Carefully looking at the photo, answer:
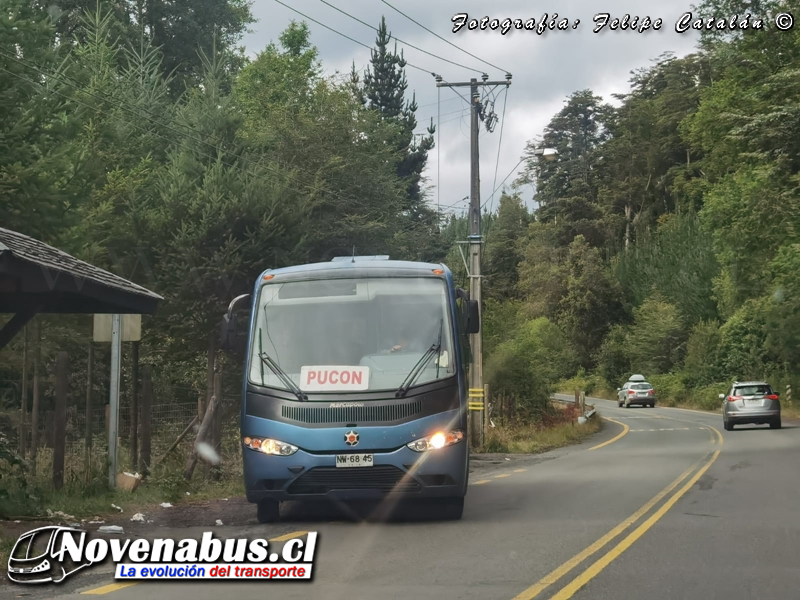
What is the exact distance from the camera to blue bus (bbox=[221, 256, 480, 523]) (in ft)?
39.2

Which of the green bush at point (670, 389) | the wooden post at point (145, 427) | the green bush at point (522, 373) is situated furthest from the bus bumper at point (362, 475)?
the green bush at point (670, 389)

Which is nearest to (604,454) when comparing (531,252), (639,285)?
(639,285)

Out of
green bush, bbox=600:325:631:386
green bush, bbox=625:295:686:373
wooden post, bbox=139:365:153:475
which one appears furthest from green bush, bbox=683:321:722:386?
wooden post, bbox=139:365:153:475

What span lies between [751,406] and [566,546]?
93.2ft

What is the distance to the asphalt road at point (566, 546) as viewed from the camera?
830 centimetres

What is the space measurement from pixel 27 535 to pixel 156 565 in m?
1.58

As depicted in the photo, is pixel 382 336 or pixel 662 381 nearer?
pixel 382 336

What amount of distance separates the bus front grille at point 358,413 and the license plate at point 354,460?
14.3 inches

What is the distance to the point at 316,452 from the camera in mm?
11961

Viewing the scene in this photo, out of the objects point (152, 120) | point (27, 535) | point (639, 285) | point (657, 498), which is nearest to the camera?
point (27, 535)

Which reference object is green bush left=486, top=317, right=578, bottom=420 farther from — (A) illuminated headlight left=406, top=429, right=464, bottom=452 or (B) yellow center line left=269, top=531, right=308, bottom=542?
(B) yellow center line left=269, top=531, right=308, bottom=542

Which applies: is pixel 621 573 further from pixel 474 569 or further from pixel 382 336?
pixel 382 336

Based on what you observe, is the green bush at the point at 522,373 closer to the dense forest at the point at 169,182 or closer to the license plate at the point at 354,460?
the dense forest at the point at 169,182

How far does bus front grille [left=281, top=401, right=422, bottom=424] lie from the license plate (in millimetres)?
364
